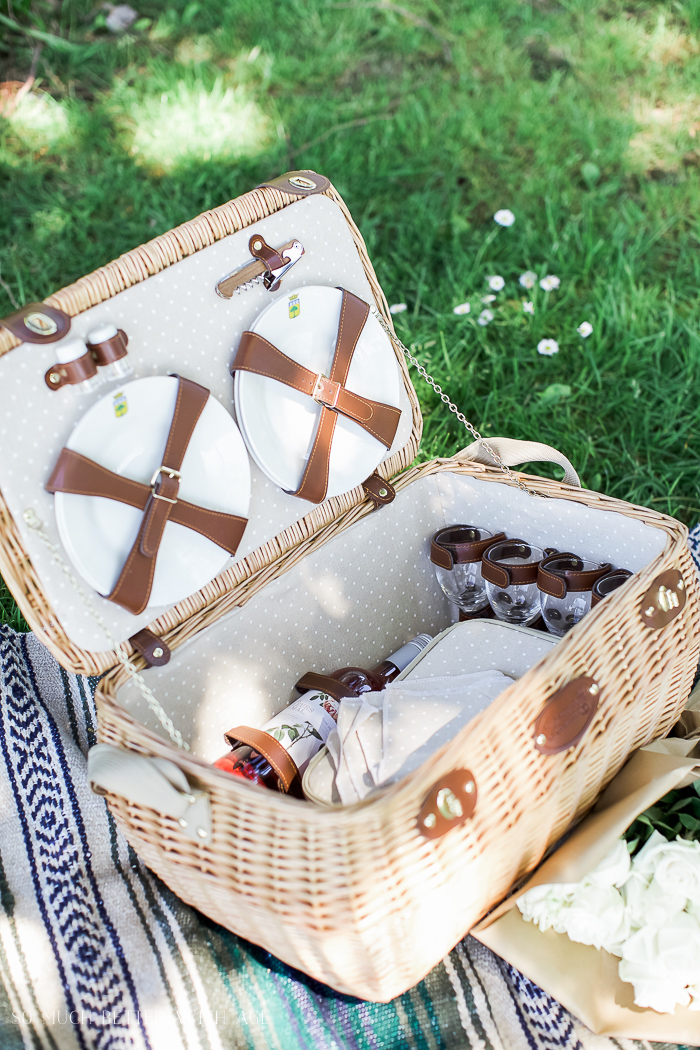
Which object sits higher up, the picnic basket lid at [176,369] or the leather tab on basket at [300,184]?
the leather tab on basket at [300,184]

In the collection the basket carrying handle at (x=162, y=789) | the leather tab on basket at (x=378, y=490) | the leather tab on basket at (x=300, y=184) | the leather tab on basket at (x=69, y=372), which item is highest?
the leather tab on basket at (x=300, y=184)

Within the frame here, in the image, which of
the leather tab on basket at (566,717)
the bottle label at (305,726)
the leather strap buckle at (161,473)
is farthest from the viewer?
the bottle label at (305,726)

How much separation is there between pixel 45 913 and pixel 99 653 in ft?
1.14

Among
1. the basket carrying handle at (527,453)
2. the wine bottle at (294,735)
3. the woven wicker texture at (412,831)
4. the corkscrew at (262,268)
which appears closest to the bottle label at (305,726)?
the wine bottle at (294,735)

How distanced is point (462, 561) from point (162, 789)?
2.09 feet

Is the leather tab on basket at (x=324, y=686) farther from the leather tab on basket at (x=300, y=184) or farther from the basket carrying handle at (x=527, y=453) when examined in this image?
the leather tab on basket at (x=300, y=184)

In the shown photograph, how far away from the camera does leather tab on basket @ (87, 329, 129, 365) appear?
0.97 m

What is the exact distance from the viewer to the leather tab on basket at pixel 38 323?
0.92 meters

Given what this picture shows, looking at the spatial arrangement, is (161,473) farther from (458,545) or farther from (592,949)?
(592,949)

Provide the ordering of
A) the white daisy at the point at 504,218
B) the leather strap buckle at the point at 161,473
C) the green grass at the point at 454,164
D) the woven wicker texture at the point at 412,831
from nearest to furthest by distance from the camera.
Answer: the woven wicker texture at the point at 412,831 < the leather strap buckle at the point at 161,473 < the green grass at the point at 454,164 < the white daisy at the point at 504,218

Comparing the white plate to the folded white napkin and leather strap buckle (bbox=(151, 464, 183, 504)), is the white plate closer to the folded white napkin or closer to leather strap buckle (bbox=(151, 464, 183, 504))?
leather strap buckle (bbox=(151, 464, 183, 504))

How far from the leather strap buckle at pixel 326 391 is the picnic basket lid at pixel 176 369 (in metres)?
0.12

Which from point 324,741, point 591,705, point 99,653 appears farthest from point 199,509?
point 591,705

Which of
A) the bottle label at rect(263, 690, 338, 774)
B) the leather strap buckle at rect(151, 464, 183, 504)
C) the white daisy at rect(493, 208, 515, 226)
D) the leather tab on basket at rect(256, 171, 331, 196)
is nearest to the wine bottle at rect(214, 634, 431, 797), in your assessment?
the bottle label at rect(263, 690, 338, 774)
